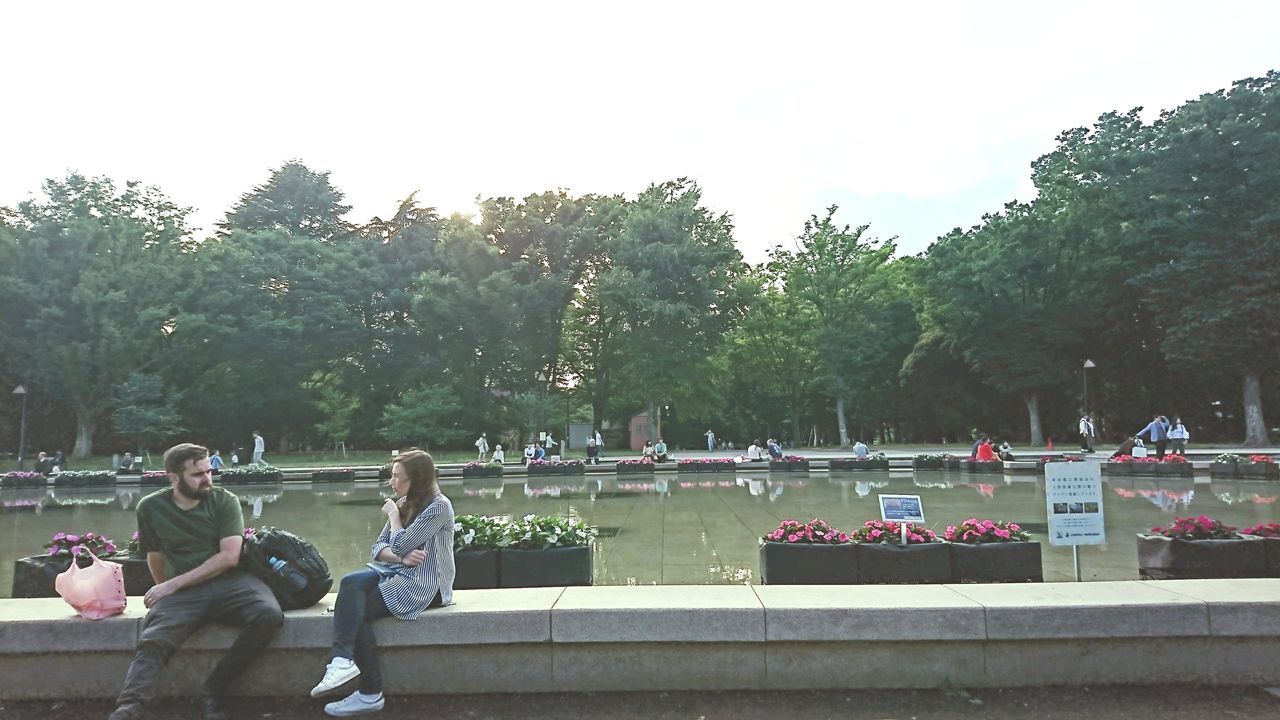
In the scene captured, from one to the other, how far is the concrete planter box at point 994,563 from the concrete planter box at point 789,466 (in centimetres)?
1976

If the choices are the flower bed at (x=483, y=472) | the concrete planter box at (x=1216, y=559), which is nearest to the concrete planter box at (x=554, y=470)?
the flower bed at (x=483, y=472)

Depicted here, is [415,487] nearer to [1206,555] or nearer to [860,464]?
[1206,555]

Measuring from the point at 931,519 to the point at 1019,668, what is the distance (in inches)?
331

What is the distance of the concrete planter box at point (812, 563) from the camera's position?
6.68 metres

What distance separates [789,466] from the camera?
26375 millimetres

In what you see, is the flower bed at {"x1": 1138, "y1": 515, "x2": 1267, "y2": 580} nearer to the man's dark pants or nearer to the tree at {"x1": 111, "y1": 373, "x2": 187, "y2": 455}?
the man's dark pants

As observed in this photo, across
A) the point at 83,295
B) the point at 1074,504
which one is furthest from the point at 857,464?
the point at 83,295

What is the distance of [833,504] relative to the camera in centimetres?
1554

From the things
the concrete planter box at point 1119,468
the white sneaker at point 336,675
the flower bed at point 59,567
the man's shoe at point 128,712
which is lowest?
the concrete planter box at point 1119,468

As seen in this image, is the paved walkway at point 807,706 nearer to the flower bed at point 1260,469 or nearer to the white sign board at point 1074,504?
the white sign board at point 1074,504

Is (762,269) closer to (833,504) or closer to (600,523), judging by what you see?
(833,504)

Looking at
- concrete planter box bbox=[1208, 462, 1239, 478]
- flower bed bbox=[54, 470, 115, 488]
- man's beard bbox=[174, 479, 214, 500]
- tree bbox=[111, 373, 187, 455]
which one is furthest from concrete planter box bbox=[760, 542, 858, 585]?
tree bbox=[111, 373, 187, 455]

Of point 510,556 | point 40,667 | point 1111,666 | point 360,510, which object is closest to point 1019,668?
point 1111,666

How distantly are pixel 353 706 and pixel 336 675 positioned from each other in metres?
0.21
